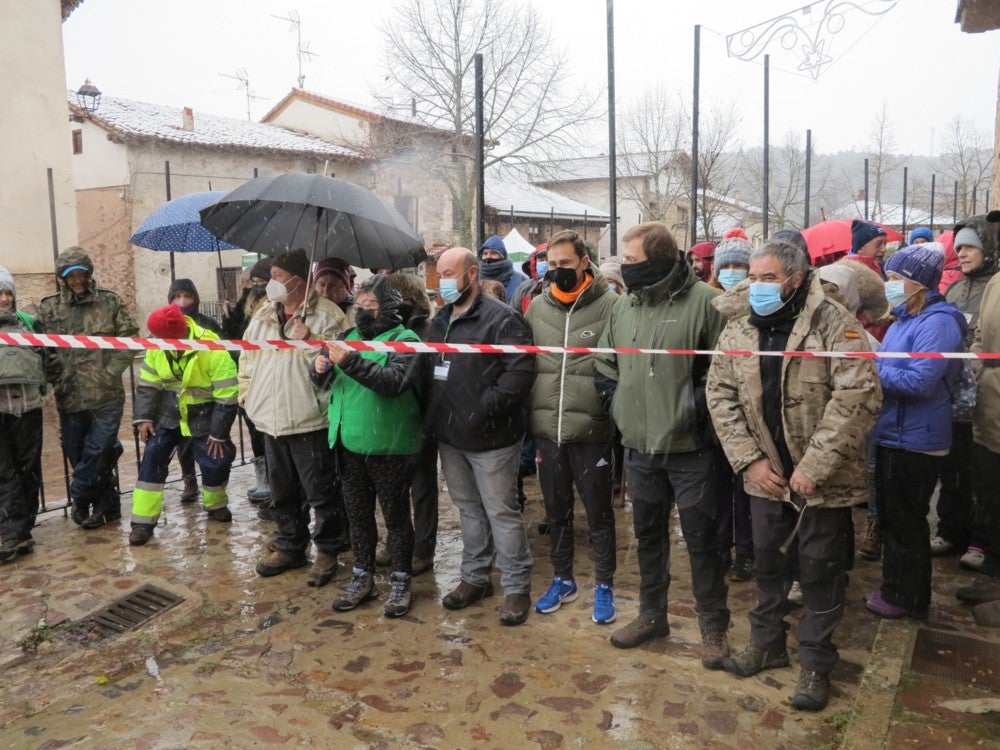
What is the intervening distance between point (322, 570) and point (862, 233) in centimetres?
473

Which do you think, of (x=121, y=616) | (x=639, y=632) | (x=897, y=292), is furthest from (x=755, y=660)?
(x=121, y=616)

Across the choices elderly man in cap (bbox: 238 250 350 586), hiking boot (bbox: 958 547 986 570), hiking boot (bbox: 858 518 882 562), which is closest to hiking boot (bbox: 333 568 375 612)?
elderly man in cap (bbox: 238 250 350 586)

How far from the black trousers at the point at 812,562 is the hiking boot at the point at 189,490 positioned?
16.0 ft

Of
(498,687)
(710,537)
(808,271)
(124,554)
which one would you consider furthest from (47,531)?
(808,271)

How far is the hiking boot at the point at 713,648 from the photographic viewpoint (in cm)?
365

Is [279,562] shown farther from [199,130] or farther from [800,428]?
[199,130]

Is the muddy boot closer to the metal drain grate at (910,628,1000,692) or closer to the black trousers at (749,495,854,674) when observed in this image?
the black trousers at (749,495,854,674)

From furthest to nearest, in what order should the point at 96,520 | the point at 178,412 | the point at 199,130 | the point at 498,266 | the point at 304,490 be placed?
the point at 199,130
the point at 498,266
the point at 96,520
the point at 178,412
the point at 304,490

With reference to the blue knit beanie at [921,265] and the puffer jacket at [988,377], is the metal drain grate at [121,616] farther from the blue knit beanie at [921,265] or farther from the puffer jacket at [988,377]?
the puffer jacket at [988,377]

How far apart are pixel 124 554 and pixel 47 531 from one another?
0.96 metres

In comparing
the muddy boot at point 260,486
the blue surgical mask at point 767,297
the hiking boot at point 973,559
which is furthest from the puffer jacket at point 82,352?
the hiking boot at point 973,559

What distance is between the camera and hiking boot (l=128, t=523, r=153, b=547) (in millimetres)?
5523

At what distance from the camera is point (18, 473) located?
17.9 ft

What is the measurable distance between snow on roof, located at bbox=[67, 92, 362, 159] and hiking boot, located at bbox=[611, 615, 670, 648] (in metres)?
23.1
